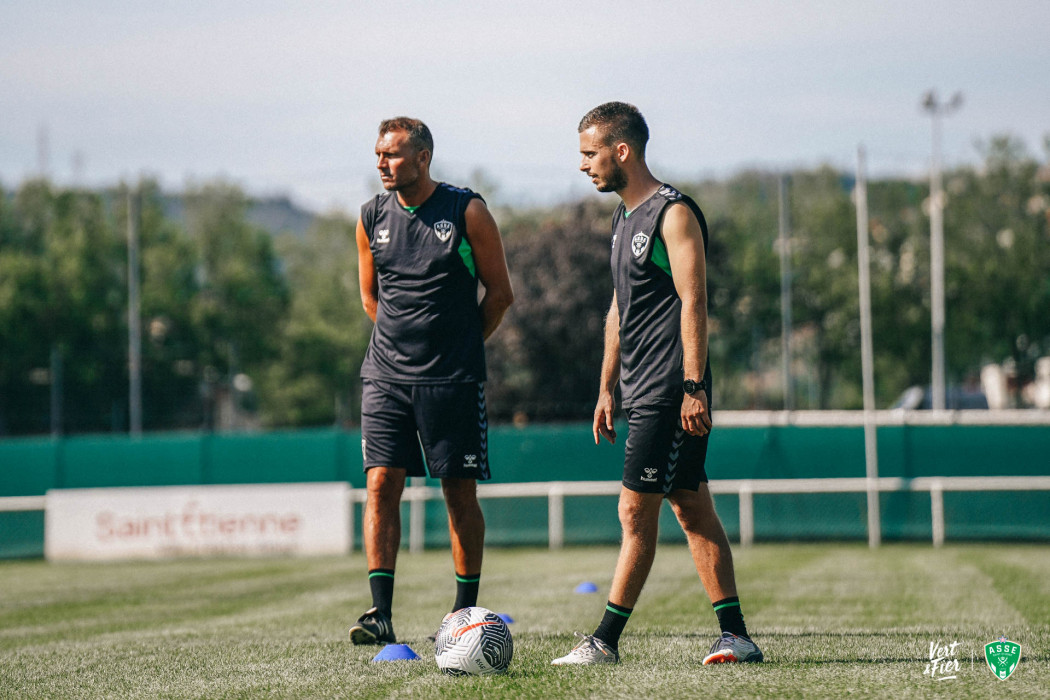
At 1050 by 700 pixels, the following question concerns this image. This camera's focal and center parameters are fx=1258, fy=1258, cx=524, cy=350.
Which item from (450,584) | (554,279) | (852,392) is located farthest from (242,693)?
(852,392)

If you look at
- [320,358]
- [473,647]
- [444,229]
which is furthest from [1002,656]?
[320,358]

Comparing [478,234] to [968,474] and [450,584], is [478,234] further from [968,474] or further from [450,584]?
[968,474]

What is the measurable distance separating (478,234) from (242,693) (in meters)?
2.25

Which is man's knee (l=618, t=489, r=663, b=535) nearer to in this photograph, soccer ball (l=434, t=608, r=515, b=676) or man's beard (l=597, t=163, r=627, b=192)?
soccer ball (l=434, t=608, r=515, b=676)

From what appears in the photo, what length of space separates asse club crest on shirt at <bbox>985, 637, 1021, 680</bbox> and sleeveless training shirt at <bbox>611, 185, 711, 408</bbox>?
139 centimetres

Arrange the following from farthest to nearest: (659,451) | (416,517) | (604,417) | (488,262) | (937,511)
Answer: (937,511) → (416,517) → (488,262) → (604,417) → (659,451)

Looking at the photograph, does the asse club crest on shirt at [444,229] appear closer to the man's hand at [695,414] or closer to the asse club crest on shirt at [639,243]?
the asse club crest on shirt at [639,243]

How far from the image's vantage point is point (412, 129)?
5.47 metres

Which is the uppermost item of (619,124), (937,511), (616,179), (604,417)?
(619,124)

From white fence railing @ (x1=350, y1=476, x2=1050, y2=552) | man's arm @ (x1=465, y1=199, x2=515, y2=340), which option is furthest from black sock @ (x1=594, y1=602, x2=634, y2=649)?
white fence railing @ (x1=350, y1=476, x2=1050, y2=552)

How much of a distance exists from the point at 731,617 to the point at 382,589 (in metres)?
1.57

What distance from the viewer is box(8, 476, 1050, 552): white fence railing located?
16.8 metres

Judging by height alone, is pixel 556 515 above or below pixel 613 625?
Answer: below

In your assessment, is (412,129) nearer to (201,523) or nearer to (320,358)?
(201,523)
